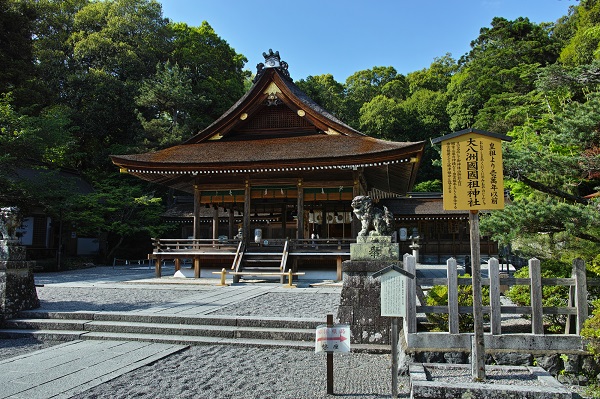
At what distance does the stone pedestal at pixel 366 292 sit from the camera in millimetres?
6309

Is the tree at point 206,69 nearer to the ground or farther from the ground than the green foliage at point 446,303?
farther from the ground

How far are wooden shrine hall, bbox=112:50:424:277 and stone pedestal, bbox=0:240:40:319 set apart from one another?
634 centimetres

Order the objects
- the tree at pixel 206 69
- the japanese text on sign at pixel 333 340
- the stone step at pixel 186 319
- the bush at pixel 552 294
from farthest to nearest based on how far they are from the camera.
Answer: the tree at pixel 206 69
the stone step at pixel 186 319
the bush at pixel 552 294
the japanese text on sign at pixel 333 340

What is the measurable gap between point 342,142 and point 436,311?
1101 centimetres

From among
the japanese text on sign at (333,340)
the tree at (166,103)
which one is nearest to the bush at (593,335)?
the japanese text on sign at (333,340)

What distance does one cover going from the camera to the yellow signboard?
482 cm

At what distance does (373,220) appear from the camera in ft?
22.4

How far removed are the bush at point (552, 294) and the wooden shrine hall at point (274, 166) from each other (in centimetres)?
638

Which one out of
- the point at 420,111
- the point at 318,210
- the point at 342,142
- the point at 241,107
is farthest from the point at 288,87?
the point at 420,111

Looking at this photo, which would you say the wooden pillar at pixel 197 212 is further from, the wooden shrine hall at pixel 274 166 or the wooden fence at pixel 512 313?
the wooden fence at pixel 512 313


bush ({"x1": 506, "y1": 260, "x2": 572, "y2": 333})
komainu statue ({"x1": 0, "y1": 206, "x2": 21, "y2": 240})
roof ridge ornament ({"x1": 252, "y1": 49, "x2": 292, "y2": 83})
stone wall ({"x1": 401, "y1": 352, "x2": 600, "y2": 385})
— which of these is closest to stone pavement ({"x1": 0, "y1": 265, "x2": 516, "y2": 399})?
komainu statue ({"x1": 0, "y1": 206, "x2": 21, "y2": 240})

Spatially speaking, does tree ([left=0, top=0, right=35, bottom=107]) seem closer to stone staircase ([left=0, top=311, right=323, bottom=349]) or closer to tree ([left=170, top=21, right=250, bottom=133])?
tree ([left=170, top=21, right=250, bottom=133])

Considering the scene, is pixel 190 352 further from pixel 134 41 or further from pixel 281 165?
pixel 134 41

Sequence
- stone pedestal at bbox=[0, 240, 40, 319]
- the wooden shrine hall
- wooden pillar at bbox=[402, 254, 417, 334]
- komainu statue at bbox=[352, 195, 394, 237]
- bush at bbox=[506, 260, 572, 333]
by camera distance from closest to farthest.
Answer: wooden pillar at bbox=[402, 254, 417, 334] → bush at bbox=[506, 260, 572, 333] → komainu statue at bbox=[352, 195, 394, 237] → stone pedestal at bbox=[0, 240, 40, 319] → the wooden shrine hall
